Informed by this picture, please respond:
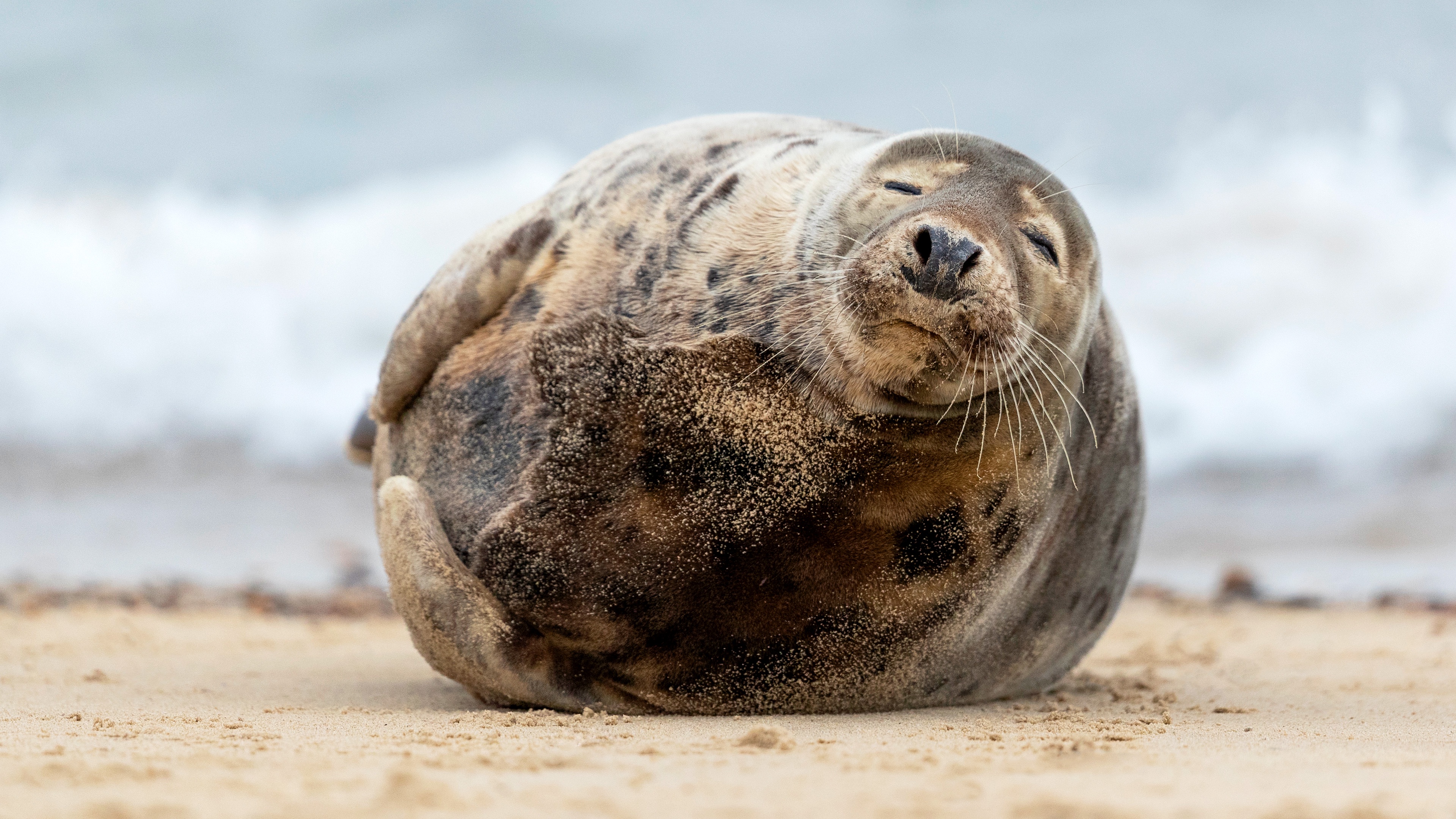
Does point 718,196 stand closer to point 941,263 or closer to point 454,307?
point 454,307

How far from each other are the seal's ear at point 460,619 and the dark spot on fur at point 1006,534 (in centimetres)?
110

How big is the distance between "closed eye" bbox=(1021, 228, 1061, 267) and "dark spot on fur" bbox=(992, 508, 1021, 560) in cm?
62

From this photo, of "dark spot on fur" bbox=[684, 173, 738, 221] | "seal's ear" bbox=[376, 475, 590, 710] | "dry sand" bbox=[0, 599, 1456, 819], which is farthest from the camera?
"dark spot on fur" bbox=[684, 173, 738, 221]

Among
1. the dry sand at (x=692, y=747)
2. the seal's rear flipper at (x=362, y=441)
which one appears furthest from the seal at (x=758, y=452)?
the seal's rear flipper at (x=362, y=441)

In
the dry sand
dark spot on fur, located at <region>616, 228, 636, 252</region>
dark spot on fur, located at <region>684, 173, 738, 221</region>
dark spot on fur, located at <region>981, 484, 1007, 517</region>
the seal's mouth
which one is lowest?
the dry sand

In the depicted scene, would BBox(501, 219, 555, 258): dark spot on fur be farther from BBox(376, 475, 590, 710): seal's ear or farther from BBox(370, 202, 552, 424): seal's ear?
BBox(376, 475, 590, 710): seal's ear

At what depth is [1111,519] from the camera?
13.4 ft

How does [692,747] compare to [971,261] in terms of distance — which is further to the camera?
[971,261]

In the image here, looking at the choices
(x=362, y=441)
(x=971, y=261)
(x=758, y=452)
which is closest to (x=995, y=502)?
(x=758, y=452)

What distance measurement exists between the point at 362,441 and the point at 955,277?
9.08 feet

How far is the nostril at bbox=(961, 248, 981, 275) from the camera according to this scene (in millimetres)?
2906

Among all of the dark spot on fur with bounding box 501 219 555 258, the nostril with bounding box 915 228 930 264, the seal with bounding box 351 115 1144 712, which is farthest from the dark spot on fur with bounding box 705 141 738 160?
the nostril with bounding box 915 228 930 264

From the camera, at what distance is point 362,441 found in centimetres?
499

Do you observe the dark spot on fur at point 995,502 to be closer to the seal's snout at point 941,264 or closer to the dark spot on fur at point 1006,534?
the dark spot on fur at point 1006,534
